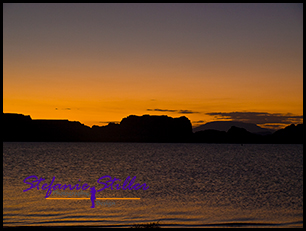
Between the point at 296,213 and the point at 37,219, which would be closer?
the point at 37,219

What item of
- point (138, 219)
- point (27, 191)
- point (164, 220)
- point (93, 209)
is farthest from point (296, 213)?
point (27, 191)

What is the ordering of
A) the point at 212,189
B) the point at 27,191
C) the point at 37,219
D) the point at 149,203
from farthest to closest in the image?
the point at 212,189 → the point at 27,191 → the point at 149,203 → the point at 37,219

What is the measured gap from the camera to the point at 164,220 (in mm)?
22547

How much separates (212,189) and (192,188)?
2.39m

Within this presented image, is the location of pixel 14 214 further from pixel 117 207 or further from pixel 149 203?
pixel 149 203

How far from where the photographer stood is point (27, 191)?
31.3m

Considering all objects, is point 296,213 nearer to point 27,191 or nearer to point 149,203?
point 149,203

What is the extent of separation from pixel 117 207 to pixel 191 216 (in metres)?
5.82

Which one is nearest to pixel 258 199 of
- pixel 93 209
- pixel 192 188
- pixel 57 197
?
pixel 192 188

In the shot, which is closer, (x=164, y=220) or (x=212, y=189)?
(x=164, y=220)

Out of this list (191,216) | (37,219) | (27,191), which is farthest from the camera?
(27,191)

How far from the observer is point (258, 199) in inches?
1266

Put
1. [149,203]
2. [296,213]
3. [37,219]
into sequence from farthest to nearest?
[149,203]
[296,213]
[37,219]

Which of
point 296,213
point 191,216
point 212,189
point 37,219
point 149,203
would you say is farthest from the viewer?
point 212,189
